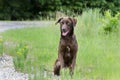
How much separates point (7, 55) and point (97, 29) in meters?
4.91

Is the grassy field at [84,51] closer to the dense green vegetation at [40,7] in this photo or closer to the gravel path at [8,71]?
the gravel path at [8,71]

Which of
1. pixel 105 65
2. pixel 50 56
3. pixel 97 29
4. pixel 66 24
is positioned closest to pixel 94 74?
pixel 105 65

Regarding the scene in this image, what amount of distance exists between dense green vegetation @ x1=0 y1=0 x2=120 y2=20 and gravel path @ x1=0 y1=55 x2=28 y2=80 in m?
21.5

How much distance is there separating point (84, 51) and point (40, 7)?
22.9 meters

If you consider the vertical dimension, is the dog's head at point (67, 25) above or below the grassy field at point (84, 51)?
above

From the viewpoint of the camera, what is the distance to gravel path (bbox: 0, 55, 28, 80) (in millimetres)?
10660

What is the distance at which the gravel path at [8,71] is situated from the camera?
1066 cm

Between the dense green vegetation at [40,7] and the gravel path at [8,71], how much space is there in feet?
70.5

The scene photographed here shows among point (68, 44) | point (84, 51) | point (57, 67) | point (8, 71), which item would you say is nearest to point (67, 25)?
point (68, 44)

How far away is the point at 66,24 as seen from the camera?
9867 millimetres

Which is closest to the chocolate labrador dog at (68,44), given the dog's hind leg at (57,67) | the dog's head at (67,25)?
the dog's head at (67,25)

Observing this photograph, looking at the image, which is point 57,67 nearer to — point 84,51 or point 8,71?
point 8,71

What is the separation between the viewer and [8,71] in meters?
11.4

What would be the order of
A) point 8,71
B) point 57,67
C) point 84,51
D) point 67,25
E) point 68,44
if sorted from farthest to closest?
point 84,51, point 8,71, point 57,67, point 68,44, point 67,25
